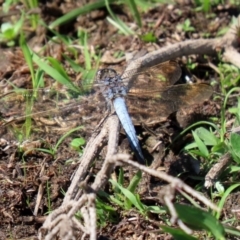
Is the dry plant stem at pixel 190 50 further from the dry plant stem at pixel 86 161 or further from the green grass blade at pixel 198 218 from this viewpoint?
the green grass blade at pixel 198 218

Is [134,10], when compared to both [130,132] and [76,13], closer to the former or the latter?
[76,13]

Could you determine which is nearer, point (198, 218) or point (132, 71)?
point (198, 218)

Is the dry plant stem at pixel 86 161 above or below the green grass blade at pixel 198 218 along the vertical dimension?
above

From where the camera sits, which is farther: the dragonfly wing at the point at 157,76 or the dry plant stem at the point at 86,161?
the dragonfly wing at the point at 157,76

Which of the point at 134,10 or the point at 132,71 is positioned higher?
the point at 134,10

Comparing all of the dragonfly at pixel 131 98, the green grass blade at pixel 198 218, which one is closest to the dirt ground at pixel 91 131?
the dragonfly at pixel 131 98

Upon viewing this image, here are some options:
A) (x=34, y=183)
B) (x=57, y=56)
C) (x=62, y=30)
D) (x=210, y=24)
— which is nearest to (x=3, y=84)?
(x=57, y=56)

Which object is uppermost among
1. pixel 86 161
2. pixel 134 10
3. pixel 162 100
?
pixel 134 10

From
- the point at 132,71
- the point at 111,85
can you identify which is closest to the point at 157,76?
the point at 132,71

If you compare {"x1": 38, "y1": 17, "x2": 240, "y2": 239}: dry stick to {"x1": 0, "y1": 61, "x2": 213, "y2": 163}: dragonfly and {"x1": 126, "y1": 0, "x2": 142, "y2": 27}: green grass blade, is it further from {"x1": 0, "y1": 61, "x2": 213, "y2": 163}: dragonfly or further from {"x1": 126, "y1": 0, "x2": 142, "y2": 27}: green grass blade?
{"x1": 126, "y1": 0, "x2": 142, "y2": 27}: green grass blade

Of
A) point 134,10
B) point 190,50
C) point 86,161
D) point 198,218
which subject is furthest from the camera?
point 134,10
